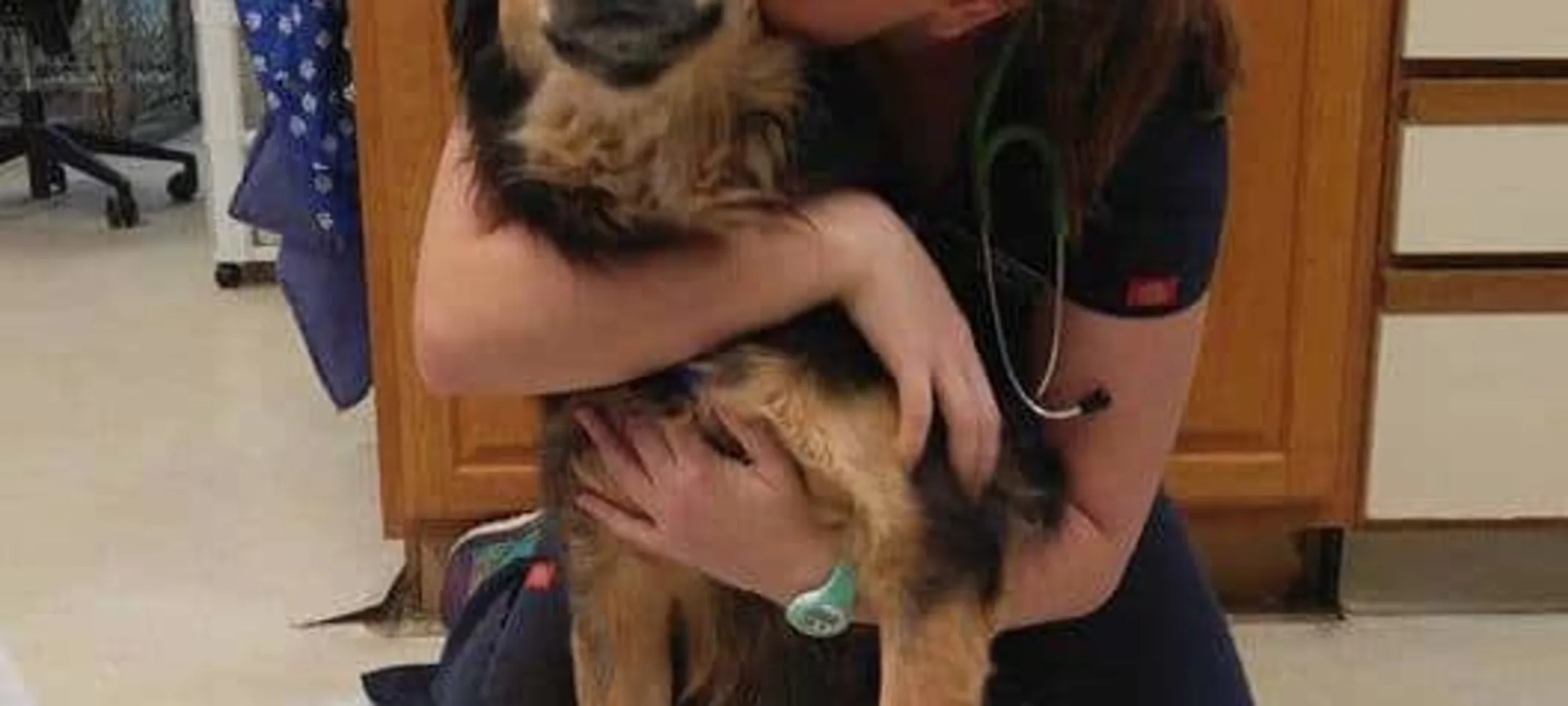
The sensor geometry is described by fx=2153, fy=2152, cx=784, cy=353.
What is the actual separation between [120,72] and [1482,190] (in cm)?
397

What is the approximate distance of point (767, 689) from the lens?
4.06ft

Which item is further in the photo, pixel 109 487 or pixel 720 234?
pixel 109 487

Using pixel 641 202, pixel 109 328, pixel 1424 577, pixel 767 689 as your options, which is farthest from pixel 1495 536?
pixel 109 328

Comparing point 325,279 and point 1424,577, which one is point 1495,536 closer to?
point 1424,577

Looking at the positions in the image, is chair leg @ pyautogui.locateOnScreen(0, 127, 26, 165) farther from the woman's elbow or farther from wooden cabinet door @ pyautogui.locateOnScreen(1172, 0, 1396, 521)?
the woman's elbow

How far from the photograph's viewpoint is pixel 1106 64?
3.64 feet

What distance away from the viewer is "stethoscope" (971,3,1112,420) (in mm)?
1120

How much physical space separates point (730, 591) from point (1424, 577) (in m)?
1.53

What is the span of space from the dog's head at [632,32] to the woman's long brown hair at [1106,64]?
0.18 metres

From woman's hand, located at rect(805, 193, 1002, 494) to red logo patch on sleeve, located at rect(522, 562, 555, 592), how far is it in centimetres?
40

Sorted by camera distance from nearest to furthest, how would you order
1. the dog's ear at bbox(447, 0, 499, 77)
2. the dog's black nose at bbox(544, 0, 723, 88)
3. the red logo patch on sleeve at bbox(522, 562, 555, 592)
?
the dog's black nose at bbox(544, 0, 723, 88), the dog's ear at bbox(447, 0, 499, 77), the red logo patch on sleeve at bbox(522, 562, 555, 592)

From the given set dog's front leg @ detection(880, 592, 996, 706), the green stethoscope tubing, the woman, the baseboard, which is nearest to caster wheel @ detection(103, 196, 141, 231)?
the baseboard

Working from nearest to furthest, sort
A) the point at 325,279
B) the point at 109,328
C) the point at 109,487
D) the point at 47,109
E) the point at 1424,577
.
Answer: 1. the point at 325,279
2. the point at 1424,577
3. the point at 109,487
4. the point at 109,328
5. the point at 47,109

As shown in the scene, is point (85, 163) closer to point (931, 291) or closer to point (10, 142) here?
point (10, 142)
